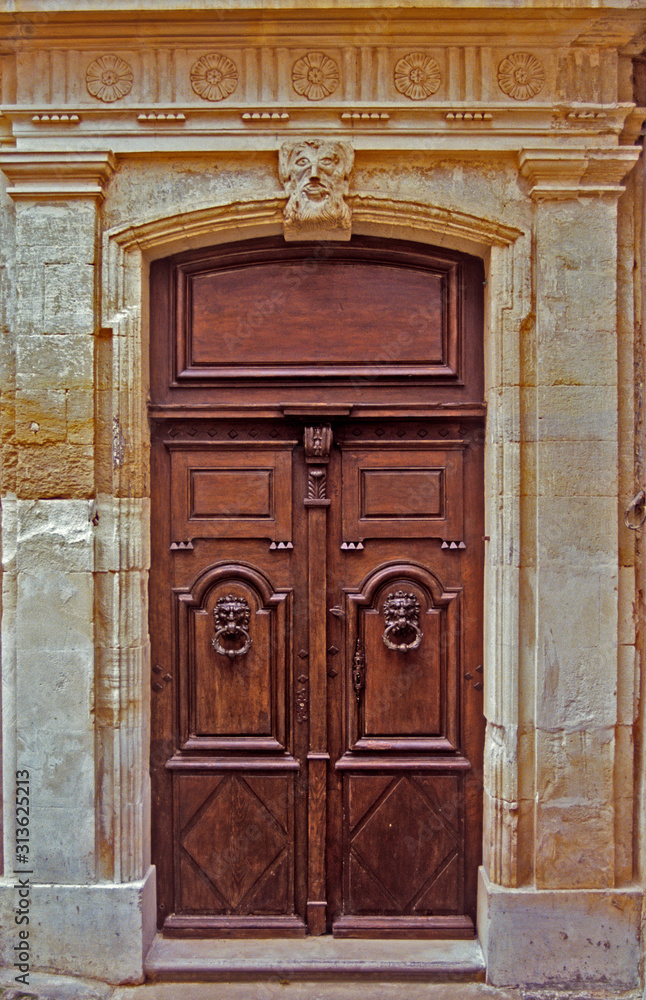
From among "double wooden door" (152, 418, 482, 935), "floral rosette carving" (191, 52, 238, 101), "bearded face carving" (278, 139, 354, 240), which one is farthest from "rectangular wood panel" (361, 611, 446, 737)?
"floral rosette carving" (191, 52, 238, 101)

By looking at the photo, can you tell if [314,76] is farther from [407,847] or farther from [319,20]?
[407,847]

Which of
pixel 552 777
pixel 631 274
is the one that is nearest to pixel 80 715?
pixel 552 777

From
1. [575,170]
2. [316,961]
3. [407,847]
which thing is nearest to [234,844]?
[316,961]

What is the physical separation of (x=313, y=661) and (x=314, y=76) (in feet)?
9.37

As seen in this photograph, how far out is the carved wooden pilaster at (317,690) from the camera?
141 inches

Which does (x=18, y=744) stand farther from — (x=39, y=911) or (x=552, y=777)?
(x=552, y=777)

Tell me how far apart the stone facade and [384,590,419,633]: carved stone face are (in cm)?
43

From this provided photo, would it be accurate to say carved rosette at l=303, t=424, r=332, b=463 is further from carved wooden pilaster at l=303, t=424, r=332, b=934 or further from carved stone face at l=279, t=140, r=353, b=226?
carved stone face at l=279, t=140, r=353, b=226

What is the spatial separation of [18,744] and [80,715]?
0.34 metres

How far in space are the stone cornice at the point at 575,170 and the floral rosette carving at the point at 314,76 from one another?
0.98m

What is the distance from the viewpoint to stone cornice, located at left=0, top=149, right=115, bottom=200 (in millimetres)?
3291

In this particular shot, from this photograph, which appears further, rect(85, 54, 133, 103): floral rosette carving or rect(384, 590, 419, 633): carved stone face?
rect(384, 590, 419, 633): carved stone face

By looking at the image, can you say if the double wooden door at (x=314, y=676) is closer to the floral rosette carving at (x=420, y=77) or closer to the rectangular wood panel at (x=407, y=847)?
the rectangular wood panel at (x=407, y=847)

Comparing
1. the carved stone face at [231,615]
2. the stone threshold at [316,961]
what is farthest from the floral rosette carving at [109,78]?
the stone threshold at [316,961]
